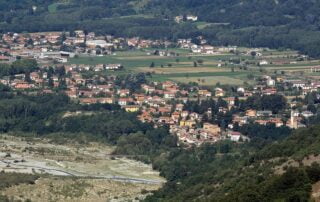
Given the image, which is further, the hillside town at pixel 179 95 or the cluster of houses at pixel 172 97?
the hillside town at pixel 179 95

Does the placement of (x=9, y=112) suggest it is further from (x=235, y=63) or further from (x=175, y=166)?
(x=235, y=63)

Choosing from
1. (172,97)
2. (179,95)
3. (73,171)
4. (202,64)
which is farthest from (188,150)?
(202,64)

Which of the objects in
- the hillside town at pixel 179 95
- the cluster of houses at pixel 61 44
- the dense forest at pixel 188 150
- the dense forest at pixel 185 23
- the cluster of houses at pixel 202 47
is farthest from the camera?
the dense forest at pixel 185 23

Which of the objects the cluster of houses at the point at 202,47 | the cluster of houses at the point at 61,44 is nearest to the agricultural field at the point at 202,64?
the cluster of houses at the point at 202,47

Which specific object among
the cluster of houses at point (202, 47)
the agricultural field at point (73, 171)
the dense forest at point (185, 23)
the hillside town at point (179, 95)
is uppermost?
the dense forest at point (185, 23)

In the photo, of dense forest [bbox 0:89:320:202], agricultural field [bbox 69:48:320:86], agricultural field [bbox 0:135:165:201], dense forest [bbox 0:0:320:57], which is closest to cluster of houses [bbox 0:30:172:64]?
agricultural field [bbox 69:48:320:86]

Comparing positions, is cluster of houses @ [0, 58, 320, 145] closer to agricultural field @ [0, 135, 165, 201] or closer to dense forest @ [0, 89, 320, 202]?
dense forest @ [0, 89, 320, 202]

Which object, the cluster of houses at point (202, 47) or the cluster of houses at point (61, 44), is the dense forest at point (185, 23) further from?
the cluster of houses at point (61, 44)
